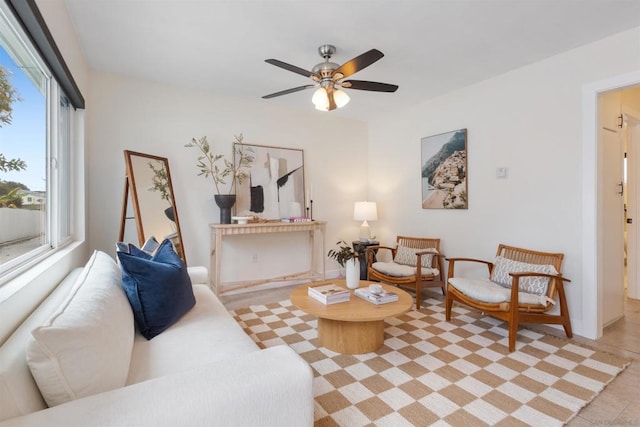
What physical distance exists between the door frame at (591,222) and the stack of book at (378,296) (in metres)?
1.66

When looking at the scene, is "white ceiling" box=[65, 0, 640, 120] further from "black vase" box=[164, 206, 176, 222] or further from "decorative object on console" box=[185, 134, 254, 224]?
"black vase" box=[164, 206, 176, 222]

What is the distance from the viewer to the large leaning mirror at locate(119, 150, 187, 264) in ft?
9.64

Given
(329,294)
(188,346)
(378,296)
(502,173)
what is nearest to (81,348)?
(188,346)

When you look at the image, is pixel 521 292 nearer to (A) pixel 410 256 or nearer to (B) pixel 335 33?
(A) pixel 410 256

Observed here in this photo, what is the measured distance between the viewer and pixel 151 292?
1.61 metres

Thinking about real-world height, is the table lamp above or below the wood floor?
above

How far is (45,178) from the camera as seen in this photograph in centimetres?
197

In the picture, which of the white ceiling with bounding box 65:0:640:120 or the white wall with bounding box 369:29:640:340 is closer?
the white ceiling with bounding box 65:0:640:120

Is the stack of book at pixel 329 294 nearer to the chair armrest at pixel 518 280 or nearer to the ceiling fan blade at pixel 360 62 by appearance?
the chair armrest at pixel 518 280

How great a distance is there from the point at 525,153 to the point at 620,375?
6.39 feet

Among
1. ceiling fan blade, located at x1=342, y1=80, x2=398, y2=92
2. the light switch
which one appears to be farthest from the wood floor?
ceiling fan blade, located at x1=342, y1=80, x2=398, y2=92

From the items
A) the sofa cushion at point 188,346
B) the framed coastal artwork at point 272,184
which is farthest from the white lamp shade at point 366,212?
the sofa cushion at point 188,346

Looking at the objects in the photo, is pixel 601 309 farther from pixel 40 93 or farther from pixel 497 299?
pixel 40 93

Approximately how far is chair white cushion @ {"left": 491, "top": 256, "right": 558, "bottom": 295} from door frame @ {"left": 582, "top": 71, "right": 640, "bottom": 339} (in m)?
0.33
